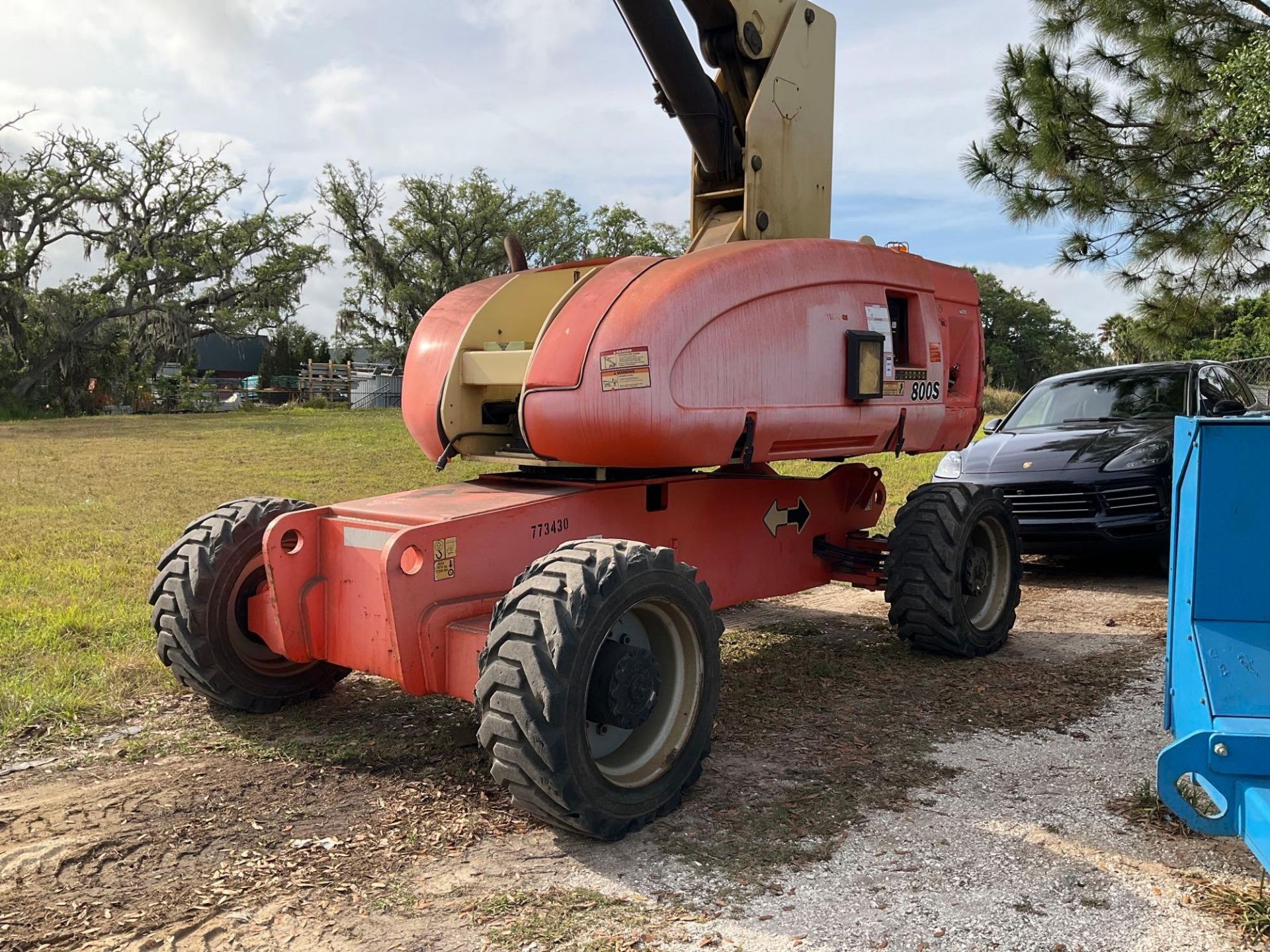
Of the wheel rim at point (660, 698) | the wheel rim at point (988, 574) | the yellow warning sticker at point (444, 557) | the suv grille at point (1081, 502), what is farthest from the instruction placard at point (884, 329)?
the suv grille at point (1081, 502)

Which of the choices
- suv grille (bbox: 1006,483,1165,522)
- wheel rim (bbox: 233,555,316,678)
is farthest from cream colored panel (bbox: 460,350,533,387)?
suv grille (bbox: 1006,483,1165,522)

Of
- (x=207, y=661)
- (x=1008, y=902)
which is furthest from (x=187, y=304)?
(x=1008, y=902)

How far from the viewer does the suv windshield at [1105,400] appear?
29.6 ft

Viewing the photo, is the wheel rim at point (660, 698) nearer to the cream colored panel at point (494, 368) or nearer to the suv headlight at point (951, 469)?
the cream colored panel at point (494, 368)

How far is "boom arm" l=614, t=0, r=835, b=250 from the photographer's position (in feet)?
17.3

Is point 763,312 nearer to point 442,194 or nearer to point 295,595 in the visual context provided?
point 295,595

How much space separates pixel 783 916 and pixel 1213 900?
133 cm

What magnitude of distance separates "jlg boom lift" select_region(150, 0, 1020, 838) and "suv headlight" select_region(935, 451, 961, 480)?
2410 mm

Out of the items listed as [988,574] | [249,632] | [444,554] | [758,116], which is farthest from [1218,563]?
[249,632]

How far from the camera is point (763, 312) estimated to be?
480cm

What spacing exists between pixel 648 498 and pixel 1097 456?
4715mm

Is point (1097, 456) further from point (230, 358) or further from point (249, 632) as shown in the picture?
point (230, 358)

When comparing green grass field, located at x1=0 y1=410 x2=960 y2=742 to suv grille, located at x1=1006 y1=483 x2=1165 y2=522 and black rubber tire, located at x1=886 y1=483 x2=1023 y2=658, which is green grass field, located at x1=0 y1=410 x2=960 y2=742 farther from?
black rubber tire, located at x1=886 y1=483 x2=1023 y2=658

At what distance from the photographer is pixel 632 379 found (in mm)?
4367
